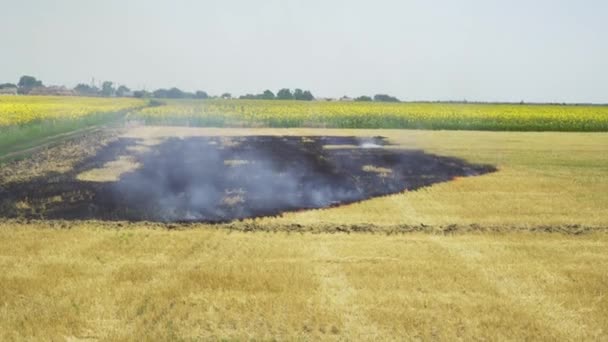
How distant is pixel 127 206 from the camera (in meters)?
14.1

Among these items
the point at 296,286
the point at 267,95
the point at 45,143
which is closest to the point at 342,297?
the point at 296,286

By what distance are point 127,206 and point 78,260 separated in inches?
179

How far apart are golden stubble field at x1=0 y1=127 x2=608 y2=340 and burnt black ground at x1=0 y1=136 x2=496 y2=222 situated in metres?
1.26

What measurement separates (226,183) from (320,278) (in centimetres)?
881

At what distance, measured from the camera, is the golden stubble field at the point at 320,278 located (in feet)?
23.6

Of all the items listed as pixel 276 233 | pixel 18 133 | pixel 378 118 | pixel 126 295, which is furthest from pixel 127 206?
pixel 378 118

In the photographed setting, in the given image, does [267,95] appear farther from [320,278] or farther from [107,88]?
[320,278]

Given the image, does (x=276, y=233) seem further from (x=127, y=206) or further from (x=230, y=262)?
(x=127, y=206)

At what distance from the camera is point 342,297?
8234 mm

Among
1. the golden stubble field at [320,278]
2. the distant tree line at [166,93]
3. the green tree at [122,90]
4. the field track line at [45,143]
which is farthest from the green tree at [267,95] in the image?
the golden stubble field at [320,278]

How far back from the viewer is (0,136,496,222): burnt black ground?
13883 mm

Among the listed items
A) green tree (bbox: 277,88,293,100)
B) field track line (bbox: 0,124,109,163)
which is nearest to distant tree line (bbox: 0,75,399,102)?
green tree (bbox: 277,88,293,100)

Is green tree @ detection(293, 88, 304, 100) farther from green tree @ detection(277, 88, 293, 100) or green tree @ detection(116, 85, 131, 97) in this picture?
green tree @ detection(116, 85, 131, 97)

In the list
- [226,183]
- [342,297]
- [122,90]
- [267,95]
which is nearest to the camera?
[342,297]
